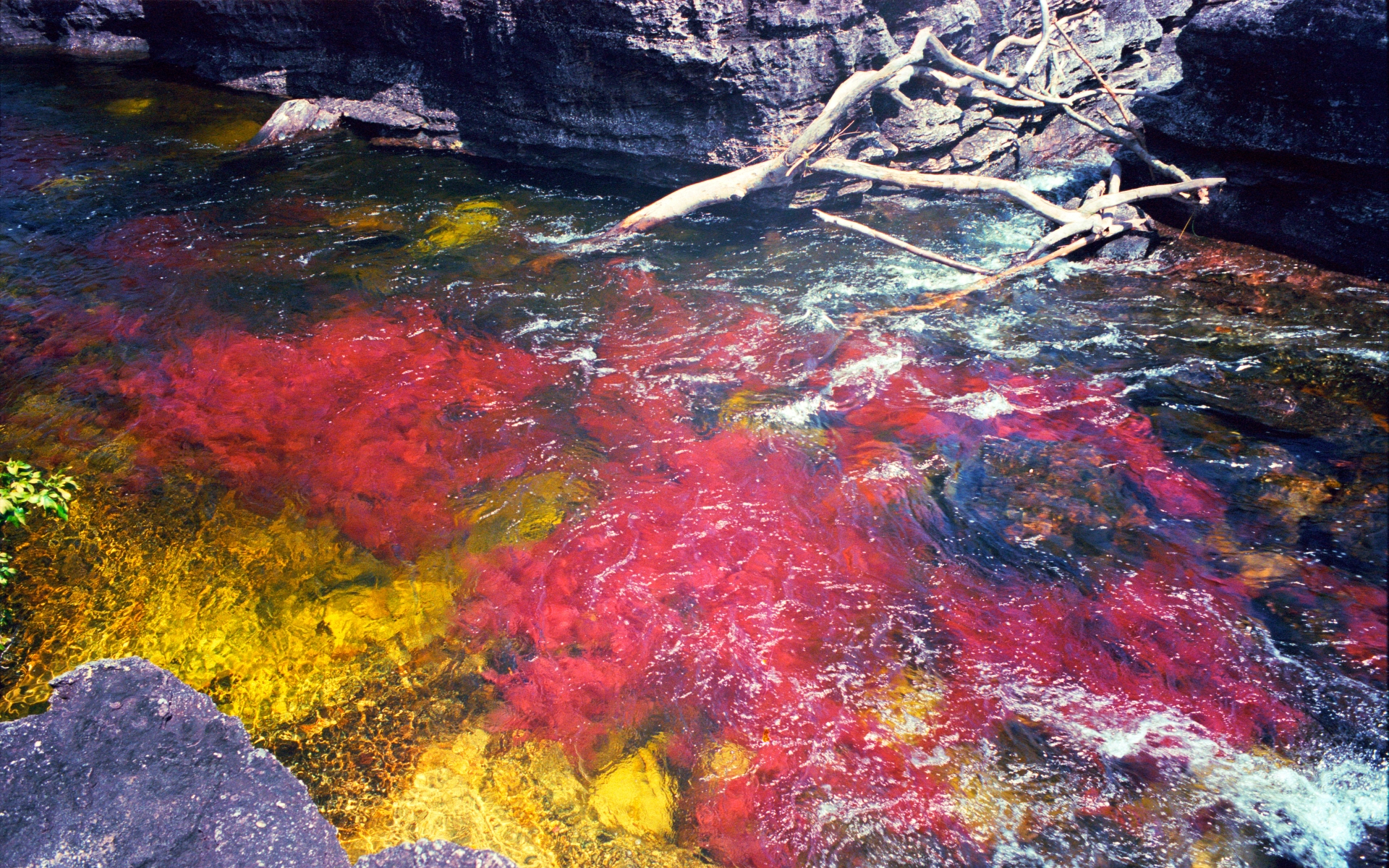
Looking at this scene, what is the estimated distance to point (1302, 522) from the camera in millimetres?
4199

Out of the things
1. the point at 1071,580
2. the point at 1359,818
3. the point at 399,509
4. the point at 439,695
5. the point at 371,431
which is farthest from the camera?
the point at 371,431

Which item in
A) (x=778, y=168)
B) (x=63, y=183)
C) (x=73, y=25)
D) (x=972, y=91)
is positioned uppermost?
(x=73, y=25)

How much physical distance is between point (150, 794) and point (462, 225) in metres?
7.01

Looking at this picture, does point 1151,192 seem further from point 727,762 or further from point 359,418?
point 359,418

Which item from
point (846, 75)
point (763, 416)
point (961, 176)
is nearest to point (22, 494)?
point (763, 416)

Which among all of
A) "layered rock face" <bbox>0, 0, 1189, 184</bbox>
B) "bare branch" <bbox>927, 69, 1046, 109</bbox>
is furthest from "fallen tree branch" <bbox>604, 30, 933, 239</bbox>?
"bare branch" <bbox>927, 69, 1046, 109</bbox>

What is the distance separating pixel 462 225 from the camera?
8.45m

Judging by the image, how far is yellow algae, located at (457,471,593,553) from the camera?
4496 millimetres

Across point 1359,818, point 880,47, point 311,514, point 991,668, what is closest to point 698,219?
point 880,47

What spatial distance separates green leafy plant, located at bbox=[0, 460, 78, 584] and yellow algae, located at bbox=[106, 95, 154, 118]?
11.8 m

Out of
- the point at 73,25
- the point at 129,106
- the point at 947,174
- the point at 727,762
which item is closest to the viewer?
the point at 727,762

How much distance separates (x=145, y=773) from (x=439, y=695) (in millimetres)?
1209

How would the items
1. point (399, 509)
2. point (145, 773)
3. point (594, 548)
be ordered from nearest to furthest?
point (145, 773) < point (594, 548) < point (399, 509)

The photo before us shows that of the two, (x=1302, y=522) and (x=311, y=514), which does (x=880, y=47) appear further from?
(x=311, y=514)
